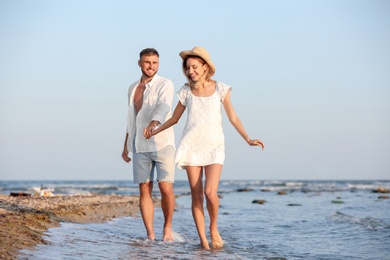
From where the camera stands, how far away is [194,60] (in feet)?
20.7

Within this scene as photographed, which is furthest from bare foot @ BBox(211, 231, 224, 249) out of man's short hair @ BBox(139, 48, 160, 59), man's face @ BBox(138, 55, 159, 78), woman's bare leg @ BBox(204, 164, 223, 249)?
man's short hair @ BBox(139, 48, 160, 59)

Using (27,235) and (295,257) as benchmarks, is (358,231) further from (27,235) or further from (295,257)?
(27,235)

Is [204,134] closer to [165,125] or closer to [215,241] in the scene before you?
[165,125]

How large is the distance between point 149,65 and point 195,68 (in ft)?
3.43

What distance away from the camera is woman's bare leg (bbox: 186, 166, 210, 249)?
Result: 6441 mm

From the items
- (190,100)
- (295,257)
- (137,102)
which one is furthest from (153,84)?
(295,257)

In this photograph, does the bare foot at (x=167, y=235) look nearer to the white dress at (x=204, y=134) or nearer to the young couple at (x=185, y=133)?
the young couple at (x=185, y=133)

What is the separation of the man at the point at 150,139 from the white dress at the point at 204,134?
628 millimetres

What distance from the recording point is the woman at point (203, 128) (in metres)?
6.32

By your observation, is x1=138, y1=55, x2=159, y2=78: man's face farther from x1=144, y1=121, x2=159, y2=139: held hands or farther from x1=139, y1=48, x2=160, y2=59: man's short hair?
x1=144, y1=121, x2=159, y2=139: held hands

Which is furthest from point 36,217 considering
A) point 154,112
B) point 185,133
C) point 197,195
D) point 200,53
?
point 200,53

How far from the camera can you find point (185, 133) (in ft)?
21.4

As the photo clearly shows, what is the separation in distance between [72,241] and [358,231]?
5.20m

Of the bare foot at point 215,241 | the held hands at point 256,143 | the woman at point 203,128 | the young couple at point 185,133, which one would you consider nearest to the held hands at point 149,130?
the young couple at point 185,133
